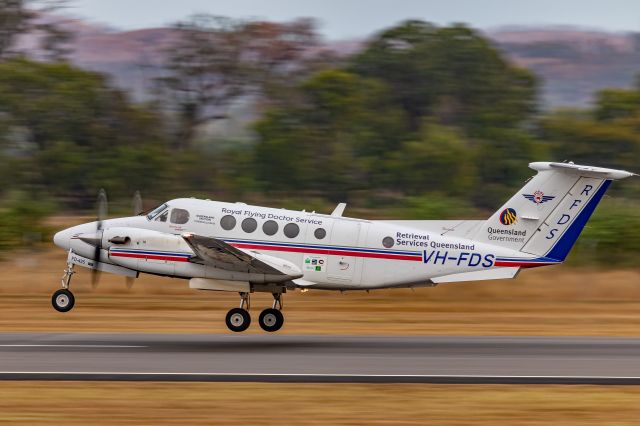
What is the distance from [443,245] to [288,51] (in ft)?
171

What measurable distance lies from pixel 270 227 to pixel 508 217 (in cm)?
480

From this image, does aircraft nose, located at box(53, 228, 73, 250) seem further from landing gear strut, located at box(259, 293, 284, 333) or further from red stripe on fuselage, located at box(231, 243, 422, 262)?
landing gear strut, located at box(259, 293, 284, 333)

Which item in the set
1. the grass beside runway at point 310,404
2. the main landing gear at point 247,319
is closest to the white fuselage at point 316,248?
the main landing gear at point 247,319

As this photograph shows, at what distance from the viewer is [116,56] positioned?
19350 centimetres

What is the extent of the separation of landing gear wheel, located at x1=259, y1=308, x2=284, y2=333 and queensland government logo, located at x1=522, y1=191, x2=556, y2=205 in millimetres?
5624

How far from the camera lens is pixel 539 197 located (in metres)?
19.5

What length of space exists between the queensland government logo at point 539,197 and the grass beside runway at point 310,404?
5.99m

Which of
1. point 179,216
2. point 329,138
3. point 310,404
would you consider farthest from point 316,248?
point 329,138

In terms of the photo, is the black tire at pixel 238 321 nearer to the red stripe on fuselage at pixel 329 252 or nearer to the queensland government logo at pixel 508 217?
the red stripe on fuselage at pixel 329 252

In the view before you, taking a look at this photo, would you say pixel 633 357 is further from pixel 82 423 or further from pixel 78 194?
pixel 78 194

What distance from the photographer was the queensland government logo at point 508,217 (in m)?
19.4

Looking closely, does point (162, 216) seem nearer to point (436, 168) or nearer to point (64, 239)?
point (64, 239)

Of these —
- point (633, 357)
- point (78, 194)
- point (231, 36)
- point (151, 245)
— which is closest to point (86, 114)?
point (78, 194)

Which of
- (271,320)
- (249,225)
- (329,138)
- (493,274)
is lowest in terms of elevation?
(271,320)
